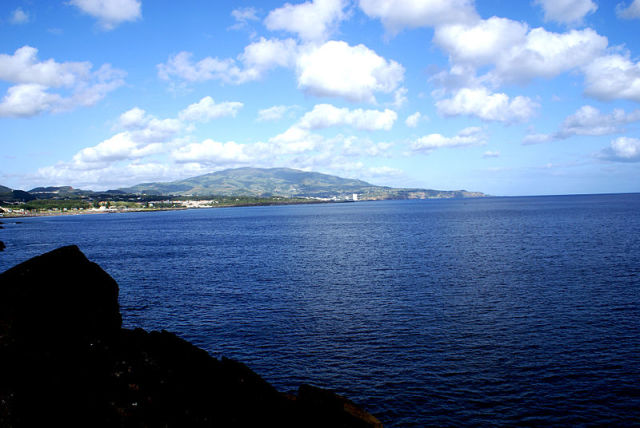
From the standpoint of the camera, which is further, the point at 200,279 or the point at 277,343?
the point at 200,279

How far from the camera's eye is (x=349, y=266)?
8481 cm

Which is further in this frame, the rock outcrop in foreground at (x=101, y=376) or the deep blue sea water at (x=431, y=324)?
the deep blue sea water at (x=431, y=324)

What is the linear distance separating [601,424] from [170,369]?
26954mm

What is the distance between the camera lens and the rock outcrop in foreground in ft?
58.1

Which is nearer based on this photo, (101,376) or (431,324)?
(101,376)

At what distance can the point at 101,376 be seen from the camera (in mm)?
18469

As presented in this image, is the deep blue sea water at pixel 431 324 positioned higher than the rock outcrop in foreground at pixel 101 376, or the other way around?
the rock outcrop in foreground at pixel 101 376

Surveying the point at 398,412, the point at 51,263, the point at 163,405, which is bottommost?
the point at 398,412

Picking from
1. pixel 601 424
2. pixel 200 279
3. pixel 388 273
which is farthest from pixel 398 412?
pixel 200 279

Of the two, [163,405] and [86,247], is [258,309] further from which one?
[86,247]

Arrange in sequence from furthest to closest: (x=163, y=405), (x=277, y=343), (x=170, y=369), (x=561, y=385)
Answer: (x=277, y=343), (x=561, y=385), (x=170, y=369), (x=163, y=405)

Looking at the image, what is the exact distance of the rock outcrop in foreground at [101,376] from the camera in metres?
17.7

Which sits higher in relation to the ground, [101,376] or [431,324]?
[101,376]

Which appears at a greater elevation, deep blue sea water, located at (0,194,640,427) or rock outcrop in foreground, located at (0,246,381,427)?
rock outcrop in foreground, located at (0,246,381,427)
